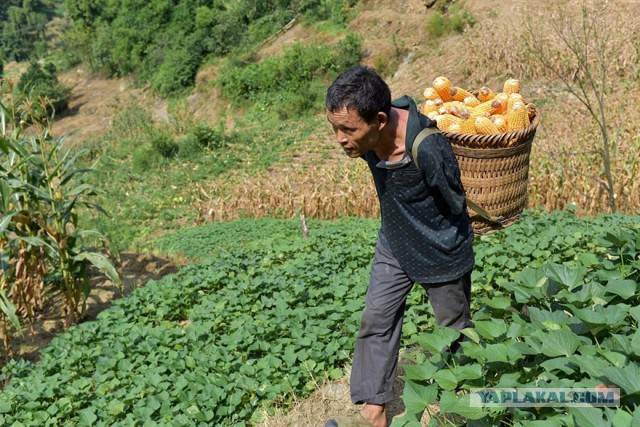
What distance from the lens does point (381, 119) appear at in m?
2.62

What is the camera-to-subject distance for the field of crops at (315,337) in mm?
2010

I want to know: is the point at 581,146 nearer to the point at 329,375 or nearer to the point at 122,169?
the point at 329,375

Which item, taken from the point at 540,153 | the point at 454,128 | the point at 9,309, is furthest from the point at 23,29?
the point at 454,128

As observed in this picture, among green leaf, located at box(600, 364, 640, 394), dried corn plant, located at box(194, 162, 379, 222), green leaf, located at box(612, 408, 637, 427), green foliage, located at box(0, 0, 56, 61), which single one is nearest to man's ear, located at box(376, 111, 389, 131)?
green leaf, located at box(600, 364, 640, 394)

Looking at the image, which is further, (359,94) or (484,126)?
(484,126)

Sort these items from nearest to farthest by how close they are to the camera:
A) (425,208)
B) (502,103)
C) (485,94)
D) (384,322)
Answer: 1. (425,208)
2. (384,322)
3. (502,103)
4. (485,94)

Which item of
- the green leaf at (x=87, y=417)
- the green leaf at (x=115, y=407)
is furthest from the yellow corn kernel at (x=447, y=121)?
the green leaf at (x=87, y=417)

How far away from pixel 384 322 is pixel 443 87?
4.41ft

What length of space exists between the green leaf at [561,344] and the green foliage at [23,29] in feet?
171

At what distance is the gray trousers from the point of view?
2.98 meters

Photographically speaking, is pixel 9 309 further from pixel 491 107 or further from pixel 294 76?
pixel 294 76

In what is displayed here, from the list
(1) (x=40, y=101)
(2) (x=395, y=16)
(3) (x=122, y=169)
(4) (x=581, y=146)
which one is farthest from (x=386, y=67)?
(1) (x=40, y=101)

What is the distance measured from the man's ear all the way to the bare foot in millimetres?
1440

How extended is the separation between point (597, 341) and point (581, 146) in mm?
7554
